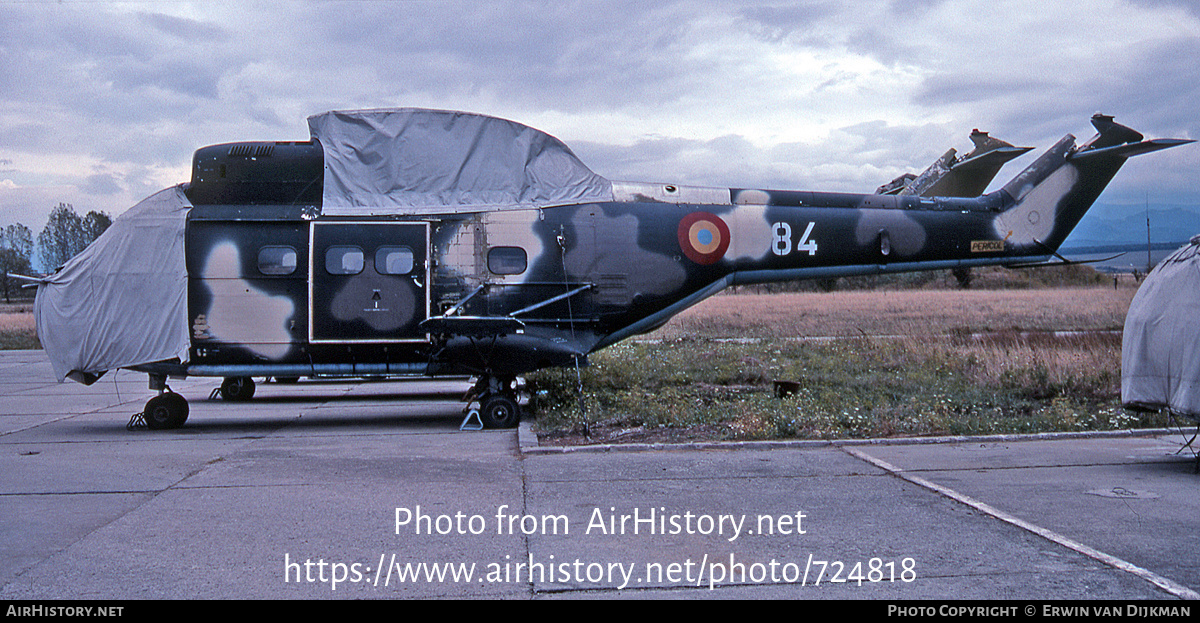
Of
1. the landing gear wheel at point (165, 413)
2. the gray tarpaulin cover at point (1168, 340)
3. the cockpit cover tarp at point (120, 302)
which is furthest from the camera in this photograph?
the landing gear wheel at point (165, 413)

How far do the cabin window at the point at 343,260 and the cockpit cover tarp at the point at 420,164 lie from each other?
19.1 inches

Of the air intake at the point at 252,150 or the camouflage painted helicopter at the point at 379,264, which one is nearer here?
the camouflage painted helicopter at the point at 379,264

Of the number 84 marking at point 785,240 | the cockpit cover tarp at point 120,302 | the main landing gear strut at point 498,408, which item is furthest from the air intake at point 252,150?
the number 84 marking at point 785,240

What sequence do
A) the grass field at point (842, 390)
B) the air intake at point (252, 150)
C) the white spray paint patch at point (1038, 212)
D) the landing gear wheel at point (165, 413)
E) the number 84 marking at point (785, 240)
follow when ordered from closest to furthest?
the grass field at point (842, 390)
the landing gear wheel at point (165, 413)
the air intake at point (252, 150)
the number 84 marking at point (785, 240)
the white spray paint patch at point (1038, 212)

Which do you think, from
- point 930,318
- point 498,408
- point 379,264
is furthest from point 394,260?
point 930,318

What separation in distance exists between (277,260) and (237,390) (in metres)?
4.84

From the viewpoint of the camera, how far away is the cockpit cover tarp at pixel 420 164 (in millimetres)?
10977

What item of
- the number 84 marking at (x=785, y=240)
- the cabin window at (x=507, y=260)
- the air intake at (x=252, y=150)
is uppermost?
the air intake at (x=252, y=150)

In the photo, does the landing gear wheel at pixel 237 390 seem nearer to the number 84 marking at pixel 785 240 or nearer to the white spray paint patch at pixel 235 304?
the white spray paint patch at pixel 235 304

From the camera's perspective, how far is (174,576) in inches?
189

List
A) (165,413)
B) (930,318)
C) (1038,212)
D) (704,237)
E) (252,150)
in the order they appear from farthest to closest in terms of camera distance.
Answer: (930,318)
(1038,212)
(704,237)
(252,150)
(165,413)

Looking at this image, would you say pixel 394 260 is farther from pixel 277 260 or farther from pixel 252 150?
pixel 252 150

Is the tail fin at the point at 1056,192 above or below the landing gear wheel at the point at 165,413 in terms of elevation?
above

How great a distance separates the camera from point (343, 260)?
10.9 m
